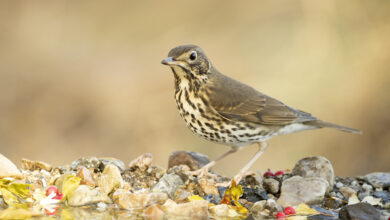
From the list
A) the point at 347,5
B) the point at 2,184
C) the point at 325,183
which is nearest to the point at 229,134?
the point at 325,183

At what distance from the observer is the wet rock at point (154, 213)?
9.68 ft

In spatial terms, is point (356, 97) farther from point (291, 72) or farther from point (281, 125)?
point (281, 125)

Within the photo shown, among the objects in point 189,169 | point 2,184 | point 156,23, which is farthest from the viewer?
point 156,23

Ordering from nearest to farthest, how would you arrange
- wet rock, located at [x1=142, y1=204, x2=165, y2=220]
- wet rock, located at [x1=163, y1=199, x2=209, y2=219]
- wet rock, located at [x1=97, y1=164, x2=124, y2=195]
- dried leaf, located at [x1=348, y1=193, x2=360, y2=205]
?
wet rock, located at [x1=142, y1=204, x2=165, y2=220] < wet rock, located at [x1=163, y1=199, x2=209, y2=219] < wet rock, located at [x1=97, y1=164, x2=124, y2=195] < dried leaf, located at [x1=348, y1=193, x2=360, y2=205]

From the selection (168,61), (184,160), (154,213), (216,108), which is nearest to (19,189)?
(154,213)

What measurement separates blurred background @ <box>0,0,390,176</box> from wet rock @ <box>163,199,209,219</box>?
11.0 feet

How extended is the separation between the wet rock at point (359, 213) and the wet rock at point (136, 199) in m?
1.06

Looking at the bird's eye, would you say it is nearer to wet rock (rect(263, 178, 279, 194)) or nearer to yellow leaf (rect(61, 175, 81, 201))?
wet rock (rect(263, 178, 279, 194))

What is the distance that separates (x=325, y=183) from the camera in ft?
11.6

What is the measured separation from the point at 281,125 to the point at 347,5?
10.3 feet

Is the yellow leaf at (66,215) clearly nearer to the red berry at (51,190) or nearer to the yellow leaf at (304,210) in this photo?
the red berry at (51,190)

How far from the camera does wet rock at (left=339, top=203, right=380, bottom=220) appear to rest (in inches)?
119

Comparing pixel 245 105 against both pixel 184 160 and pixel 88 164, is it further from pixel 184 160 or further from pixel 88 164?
pixel 88 164

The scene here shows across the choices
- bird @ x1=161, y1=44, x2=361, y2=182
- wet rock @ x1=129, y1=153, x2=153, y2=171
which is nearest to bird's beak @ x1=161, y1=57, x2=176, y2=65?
bird @ x1=161, y1=44, x2=361, y2=182
